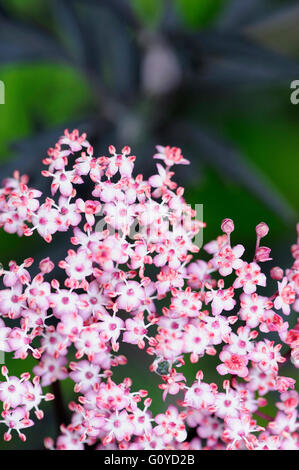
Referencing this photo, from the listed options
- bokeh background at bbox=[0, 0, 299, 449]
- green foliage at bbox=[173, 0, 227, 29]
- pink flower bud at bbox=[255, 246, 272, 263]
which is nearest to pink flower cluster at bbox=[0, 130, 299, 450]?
pink flower bud at bbox=[255, 246, 272, 263]

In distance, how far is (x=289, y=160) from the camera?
99 centimetres

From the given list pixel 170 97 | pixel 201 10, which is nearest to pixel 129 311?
pixel 170 97

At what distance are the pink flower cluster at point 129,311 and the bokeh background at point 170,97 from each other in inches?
6.4

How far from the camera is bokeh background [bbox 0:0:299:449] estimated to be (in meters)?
0.77

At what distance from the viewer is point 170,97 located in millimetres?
945

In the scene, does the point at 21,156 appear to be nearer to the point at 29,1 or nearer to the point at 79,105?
the point at 79,105

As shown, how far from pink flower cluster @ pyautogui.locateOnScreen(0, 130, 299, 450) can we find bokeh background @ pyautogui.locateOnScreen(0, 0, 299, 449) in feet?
0.54

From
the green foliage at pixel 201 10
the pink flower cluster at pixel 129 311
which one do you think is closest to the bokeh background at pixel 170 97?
the green foliage at pixel 201 10

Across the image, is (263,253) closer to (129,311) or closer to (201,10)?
(129,311)

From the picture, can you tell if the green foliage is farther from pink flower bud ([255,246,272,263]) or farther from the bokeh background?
pink flower bud ([255,246,272,263])

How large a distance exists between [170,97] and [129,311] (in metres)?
0.57

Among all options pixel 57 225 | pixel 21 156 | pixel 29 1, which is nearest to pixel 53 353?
pixel 57 225

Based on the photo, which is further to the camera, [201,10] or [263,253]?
[201,10]
